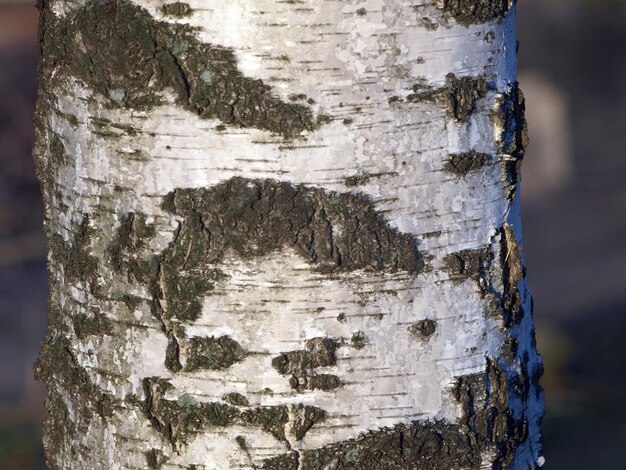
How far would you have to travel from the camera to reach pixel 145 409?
152 cm

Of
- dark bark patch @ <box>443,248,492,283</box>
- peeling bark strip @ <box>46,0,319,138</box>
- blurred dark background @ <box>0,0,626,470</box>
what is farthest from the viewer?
blurred dark background @ <box>0,0,626,470</box>

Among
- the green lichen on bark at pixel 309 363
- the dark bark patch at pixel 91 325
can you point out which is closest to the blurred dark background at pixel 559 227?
the dark bark patch at pixel 91 325

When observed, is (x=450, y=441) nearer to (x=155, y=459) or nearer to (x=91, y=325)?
(x=155, y=459)

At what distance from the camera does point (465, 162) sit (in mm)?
1496

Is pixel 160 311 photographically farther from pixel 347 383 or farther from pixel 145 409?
pixel 347 383

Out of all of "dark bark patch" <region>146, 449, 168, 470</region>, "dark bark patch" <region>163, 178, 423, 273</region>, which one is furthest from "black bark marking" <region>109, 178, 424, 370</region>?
"dark bark patch" <region>146, 449, 168, 470</region>

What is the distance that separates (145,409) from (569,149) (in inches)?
373

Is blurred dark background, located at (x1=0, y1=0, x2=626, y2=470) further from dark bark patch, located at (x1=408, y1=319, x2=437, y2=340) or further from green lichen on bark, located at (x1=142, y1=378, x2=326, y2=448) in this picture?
dark bark patch, located at (x1=408, y1=319, x2=437, y2=340)

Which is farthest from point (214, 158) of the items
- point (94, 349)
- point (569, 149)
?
point (569, 149)

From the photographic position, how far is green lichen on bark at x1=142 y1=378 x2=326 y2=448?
1.46 meters

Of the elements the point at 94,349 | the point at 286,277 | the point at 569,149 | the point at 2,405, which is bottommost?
the point at 2,405

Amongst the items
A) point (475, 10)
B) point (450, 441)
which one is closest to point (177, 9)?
point (475, 10)

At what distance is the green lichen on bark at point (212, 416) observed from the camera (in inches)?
57.5

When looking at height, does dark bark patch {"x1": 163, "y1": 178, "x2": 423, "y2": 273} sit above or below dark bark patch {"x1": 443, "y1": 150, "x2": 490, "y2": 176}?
below
